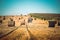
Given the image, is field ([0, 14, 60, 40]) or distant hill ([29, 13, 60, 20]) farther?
distant hill ([29, 13, 60, 20])

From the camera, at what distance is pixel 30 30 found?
3639 mm

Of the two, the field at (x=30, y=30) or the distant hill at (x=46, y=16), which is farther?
the distant hill at (x=46, y=16)

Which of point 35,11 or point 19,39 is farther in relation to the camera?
point 35,11

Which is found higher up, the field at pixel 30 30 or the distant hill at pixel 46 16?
the distant hill at pixel 46 16

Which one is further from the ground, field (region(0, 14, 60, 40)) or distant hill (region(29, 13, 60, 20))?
distant hill (region(29, 13, 60, 20))

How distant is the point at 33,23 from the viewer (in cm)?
378

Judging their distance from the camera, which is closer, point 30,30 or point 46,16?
point 30,30

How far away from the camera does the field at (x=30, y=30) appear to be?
349cm

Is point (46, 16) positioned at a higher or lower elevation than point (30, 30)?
higher

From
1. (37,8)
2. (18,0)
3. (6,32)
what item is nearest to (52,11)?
(37,8)

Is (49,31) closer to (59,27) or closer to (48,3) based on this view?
(59,27)

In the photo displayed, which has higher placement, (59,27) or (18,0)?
(18,0)

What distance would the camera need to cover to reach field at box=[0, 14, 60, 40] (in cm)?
349

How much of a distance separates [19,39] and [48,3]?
1.44 meters
